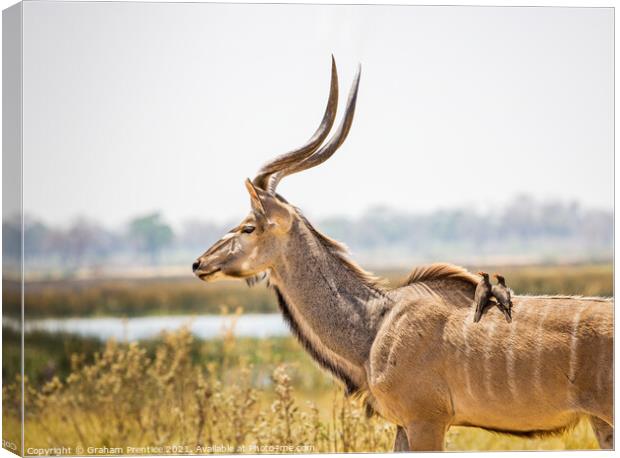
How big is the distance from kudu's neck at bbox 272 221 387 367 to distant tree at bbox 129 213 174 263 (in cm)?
152

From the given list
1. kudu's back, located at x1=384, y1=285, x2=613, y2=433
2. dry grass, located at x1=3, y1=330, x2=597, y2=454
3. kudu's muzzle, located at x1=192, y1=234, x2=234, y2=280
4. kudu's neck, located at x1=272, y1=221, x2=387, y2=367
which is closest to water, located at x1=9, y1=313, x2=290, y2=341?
dry grass, located at x1=3, y1=330, x2=597, y2=454

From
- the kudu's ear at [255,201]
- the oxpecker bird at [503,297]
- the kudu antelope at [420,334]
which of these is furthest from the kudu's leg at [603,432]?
the kudu's ear at [255,201]

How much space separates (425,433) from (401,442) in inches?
19.1

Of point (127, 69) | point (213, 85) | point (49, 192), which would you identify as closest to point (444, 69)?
point (213, 85)

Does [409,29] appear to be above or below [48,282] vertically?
above

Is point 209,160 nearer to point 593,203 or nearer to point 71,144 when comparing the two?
point 71,144

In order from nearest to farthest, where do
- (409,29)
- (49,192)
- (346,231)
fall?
(49,192)
(409,29)
(346,231)

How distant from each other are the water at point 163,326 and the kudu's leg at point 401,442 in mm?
1391

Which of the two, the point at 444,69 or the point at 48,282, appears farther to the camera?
the point at 444,69

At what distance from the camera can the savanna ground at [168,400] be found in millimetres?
8922

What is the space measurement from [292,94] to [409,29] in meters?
1.04

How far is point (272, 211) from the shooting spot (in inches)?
324

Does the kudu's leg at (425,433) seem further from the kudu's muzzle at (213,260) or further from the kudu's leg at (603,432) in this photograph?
the kudu's muzzle at (213,260)

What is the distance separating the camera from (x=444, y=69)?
380 inches
